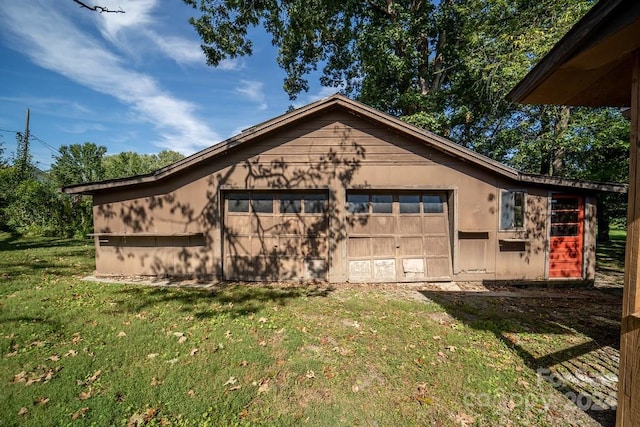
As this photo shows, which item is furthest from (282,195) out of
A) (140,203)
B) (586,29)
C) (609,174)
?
(609,174)

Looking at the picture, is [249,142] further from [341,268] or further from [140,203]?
[341,268]

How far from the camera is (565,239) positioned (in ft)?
Answer: 24.8

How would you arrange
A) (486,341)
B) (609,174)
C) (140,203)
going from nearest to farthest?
1. (486,341)
2. (140,203)
3. (609,174)

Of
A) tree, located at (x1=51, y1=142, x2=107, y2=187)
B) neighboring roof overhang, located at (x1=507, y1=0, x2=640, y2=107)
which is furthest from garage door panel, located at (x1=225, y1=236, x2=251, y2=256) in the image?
tree, located at (x1=51, y1=142, x2=107, y2=187)

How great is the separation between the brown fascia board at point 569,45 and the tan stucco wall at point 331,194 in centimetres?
442

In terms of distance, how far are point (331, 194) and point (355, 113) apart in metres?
2.33

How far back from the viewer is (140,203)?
742cm

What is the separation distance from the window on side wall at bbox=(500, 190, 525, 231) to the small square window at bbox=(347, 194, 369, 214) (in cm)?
371

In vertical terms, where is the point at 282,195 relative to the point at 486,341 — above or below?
above

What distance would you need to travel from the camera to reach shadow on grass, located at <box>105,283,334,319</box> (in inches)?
209

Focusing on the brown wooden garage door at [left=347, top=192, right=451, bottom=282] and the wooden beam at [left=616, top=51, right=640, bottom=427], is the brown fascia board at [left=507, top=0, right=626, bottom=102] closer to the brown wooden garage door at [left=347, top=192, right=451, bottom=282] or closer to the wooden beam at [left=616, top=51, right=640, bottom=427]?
the wooden beam at [left=616, top=51, right=640, bottom=427]

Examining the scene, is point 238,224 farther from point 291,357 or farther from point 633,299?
point 633,299

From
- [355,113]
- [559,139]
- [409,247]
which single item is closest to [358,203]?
[409,247]

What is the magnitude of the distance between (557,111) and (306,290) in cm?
1366
